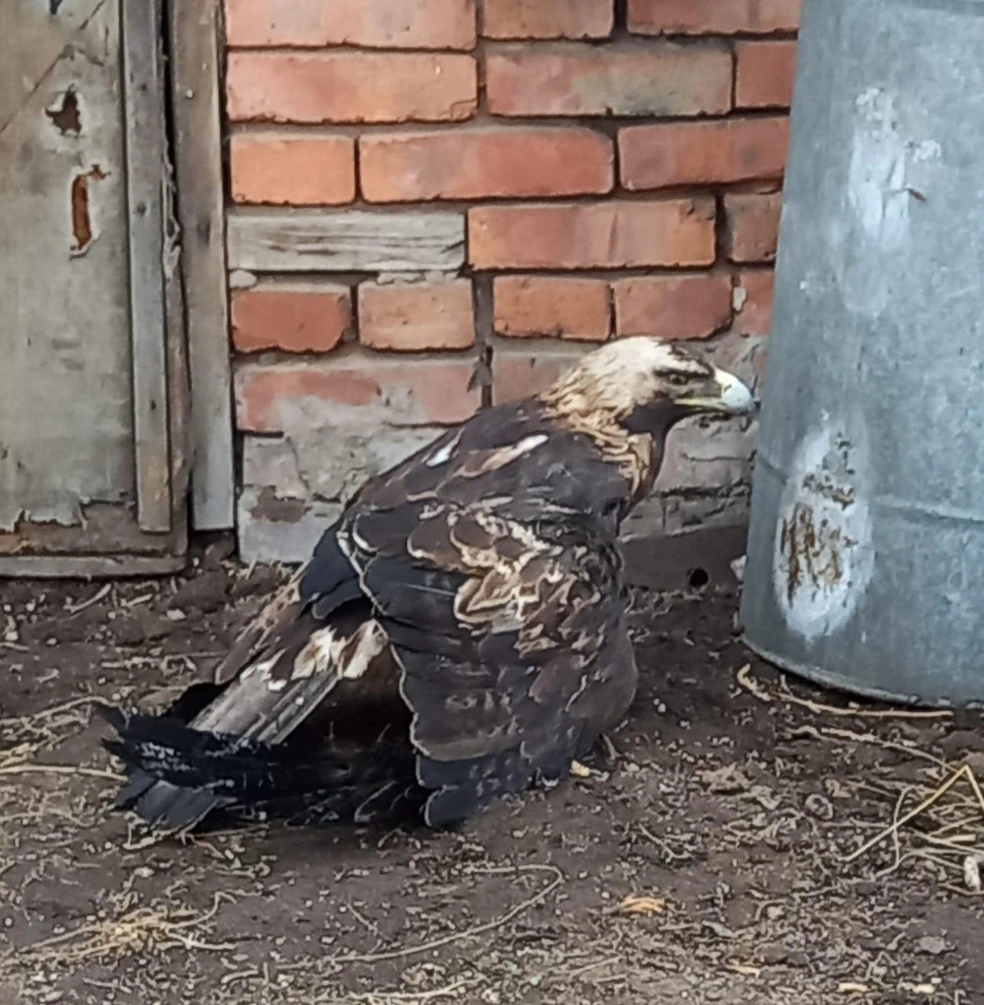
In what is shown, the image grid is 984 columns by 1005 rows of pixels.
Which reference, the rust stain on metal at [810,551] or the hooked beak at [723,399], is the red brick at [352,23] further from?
the rust stain on metal at [810,551]

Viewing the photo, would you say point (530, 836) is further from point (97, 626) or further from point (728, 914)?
point (97, 626)

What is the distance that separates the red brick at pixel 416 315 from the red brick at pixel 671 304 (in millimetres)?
242

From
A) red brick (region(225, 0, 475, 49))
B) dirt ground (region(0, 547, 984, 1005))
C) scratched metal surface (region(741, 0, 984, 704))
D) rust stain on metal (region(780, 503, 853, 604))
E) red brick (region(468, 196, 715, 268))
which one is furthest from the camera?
red brick (region(468, 196, 715, 268))

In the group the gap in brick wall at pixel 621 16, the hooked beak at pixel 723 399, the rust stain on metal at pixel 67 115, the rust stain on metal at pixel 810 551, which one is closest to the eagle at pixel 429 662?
the hooked beak at pixel 723 399

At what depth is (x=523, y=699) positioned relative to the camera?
6.98ft

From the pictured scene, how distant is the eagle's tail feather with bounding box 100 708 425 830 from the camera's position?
2.00 metres

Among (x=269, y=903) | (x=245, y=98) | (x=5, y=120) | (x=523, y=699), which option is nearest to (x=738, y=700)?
(x=523, y=699)

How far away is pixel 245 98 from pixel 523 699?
108 centimetres

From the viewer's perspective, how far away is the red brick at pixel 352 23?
2641 mm

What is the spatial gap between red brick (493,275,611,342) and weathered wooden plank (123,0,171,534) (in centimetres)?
53

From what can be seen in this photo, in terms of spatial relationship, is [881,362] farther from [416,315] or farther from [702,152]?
[416,315]

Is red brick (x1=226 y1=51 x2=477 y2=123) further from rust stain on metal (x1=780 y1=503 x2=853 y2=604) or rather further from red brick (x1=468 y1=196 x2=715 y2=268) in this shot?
rust stain on metal (x1=780 y1=503 x2=853 y2=604)

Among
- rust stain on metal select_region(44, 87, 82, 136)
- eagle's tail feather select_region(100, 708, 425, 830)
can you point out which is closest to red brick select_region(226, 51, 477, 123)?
rust stain on metal select_region(44, 87, 82, 136)

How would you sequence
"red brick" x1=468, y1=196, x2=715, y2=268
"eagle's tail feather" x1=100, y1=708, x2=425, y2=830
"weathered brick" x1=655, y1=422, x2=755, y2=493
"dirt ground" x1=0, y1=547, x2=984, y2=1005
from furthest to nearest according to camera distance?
"weathered brick" x1=655, y1=422, x2=755, y2=493 → "red brick" x1=468, y1=196, x2=715, y2=268 → "eagle's tail feather" x1=100, y1=708, x2=425, y2=830 → "dirt ground" x1=0, y1=547, x2=984, y2=1005
